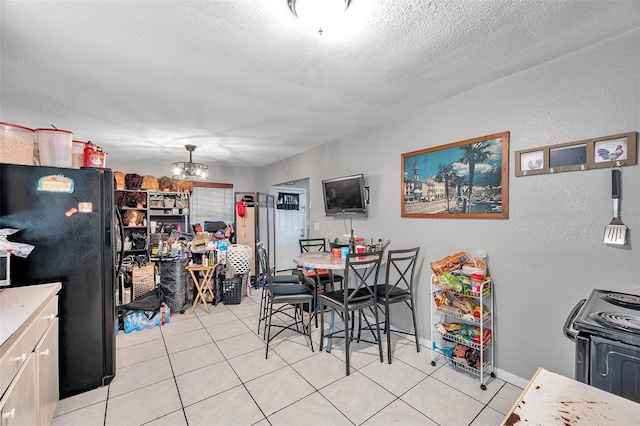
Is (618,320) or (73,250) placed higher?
(73,250)

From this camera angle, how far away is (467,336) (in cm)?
222

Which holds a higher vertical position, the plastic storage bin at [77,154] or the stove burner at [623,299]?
the plastic storage bin at [77,154]

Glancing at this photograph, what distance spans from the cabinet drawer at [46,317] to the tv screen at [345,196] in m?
2.82

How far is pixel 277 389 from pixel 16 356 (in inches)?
60.4

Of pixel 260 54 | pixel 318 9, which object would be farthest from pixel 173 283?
pixel 318 9

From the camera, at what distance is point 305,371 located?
230cm

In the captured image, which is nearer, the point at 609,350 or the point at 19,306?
the point at 609,350

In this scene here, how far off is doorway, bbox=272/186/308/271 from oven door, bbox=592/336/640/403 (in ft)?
17.6

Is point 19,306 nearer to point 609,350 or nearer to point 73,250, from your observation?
point 73,250

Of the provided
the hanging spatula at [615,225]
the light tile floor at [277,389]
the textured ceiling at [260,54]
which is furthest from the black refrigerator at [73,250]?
the hanging spatula at [615,225]

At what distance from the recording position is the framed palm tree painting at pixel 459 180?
2203mm

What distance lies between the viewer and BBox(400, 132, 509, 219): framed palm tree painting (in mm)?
2203

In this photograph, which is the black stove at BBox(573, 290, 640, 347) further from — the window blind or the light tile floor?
the window blind

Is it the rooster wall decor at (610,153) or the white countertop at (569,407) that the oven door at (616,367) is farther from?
the rooster wall decor at (610,153)
